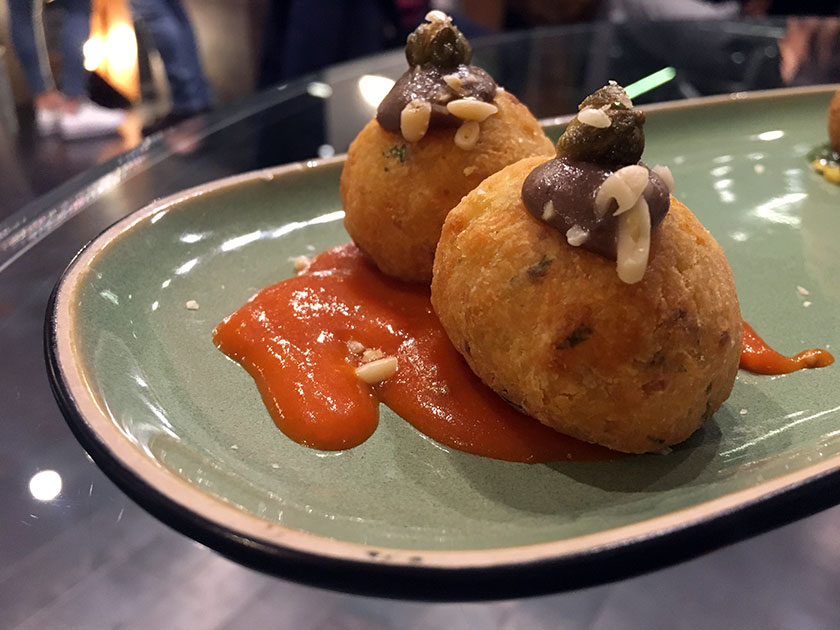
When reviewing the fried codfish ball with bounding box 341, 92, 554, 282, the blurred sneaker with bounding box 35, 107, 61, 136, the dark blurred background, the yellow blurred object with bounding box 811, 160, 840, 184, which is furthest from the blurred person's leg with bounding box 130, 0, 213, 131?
the yellow blurred object with bounding box 811, 160, 840, 184

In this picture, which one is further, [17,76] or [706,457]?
[17,76]

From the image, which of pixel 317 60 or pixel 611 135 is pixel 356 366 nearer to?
pixel 611 135

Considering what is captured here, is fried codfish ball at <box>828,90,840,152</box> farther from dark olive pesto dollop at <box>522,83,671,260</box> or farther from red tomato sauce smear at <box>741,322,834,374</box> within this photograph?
dark olive pesto dollop at <box>522,83,671,260</box>

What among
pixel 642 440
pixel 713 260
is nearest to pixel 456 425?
pixel 642 440

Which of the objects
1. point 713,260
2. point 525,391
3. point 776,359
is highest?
point 713,260

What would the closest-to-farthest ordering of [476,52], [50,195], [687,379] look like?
[687,379], [50,195], [476,52]

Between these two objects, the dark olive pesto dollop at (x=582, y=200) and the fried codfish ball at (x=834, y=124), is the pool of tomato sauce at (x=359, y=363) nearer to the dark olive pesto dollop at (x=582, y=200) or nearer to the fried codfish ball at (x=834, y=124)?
the dark olive pesto dollop at (x=582, y=200)

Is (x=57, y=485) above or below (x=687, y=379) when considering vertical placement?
below

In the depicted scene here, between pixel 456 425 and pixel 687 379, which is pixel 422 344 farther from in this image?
pixel 687 379

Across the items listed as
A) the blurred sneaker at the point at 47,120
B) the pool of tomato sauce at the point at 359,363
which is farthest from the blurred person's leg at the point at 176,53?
the pool of tomato sauce at the point at 359,363
